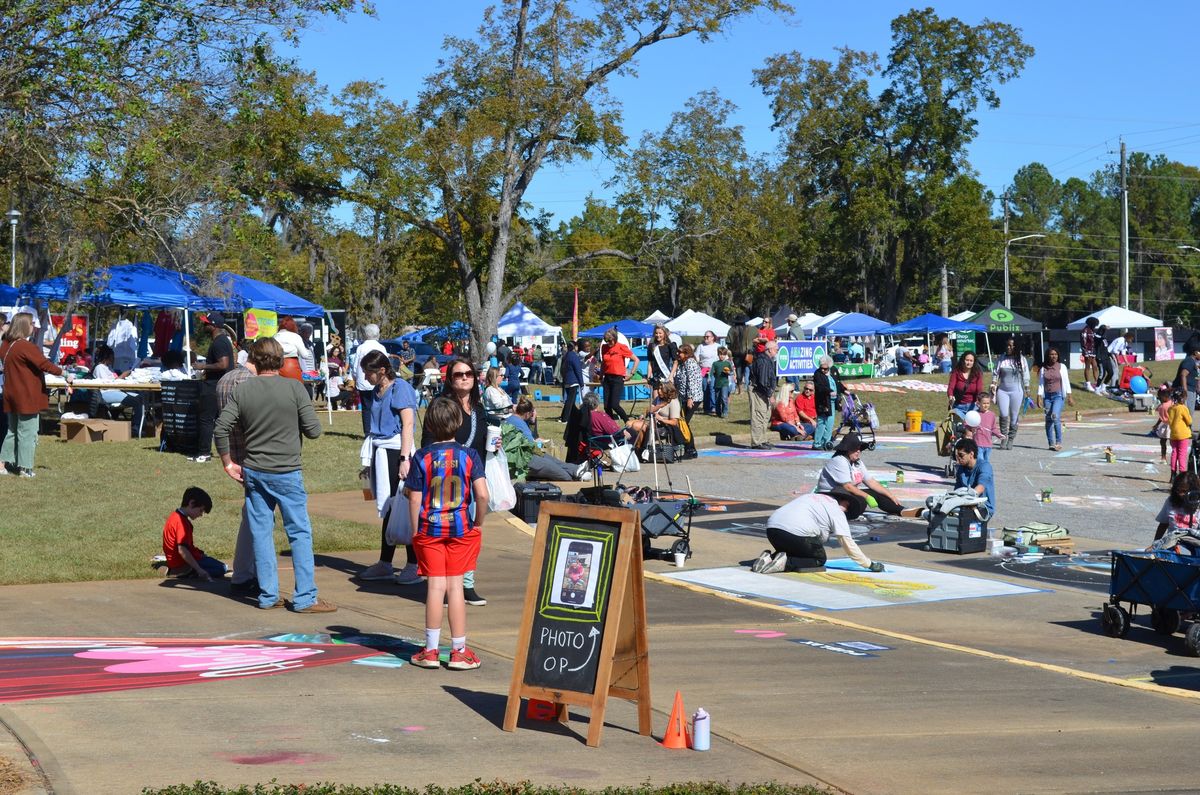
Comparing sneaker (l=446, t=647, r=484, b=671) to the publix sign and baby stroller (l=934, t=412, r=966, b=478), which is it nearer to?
baby stroller (l=934, t=412, r=966, b=478)

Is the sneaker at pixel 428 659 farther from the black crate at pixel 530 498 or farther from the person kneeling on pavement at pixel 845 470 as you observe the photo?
the person kneeling on pavement at pixel 845 470

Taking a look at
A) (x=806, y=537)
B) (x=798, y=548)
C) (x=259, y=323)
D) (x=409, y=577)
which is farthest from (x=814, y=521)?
(x=259, y=323)

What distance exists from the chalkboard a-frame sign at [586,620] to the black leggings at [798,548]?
592 cm

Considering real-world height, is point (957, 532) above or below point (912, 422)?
below

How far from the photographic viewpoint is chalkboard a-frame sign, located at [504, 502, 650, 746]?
6355 millimetres

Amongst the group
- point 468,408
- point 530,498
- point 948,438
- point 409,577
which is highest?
point 468,408

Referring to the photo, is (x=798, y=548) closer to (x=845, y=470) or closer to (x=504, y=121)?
(x=845, y=470)

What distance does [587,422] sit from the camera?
1922 centimetres

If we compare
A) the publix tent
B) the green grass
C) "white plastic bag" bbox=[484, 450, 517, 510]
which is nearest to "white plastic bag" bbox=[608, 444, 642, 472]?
"white plastic bag" bbox=[484, 450, 517, 510]

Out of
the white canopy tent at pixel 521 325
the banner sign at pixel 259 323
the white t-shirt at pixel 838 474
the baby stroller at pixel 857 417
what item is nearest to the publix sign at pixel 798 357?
the baby stroller at pixel 857 417

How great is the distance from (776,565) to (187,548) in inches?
211

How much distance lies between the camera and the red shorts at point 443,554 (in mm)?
7582

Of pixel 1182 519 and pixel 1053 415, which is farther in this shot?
pixel 1053 415

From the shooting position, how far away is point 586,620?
6453 mm
